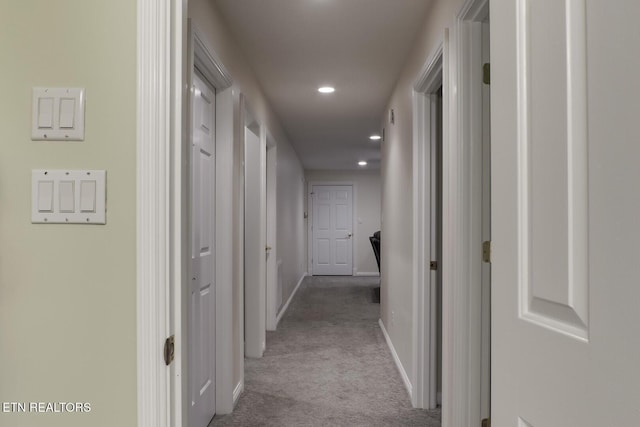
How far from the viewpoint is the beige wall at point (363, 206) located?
9945 mm

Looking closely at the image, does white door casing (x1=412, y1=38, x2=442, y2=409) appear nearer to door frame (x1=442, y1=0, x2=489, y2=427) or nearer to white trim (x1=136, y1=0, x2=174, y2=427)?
door frame (x1=442, y1=0, x2=489, y2=427)

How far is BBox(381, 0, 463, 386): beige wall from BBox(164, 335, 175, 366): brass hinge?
1767mm

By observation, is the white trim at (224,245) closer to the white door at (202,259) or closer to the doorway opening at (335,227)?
the white door at (202,259)

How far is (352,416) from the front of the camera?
8.72 feet

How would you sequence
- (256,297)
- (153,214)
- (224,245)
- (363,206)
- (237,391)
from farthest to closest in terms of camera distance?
(363,206)
(256,297)
(237,391)
(224,245)
(153,214)

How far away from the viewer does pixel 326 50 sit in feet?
10.0

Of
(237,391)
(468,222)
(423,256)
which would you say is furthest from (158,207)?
(237,391)

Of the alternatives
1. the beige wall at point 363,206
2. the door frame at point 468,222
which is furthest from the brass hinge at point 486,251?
the beige wall at point 363,206

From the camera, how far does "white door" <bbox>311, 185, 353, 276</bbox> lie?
998 centimetres
